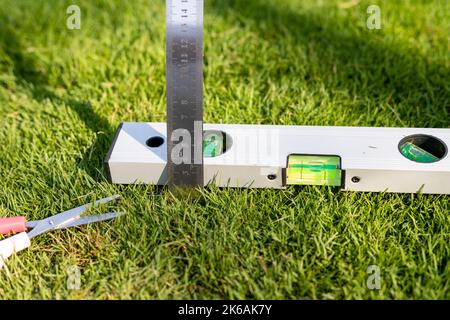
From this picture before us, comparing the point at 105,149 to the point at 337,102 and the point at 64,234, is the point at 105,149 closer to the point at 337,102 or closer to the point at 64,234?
the point at 64,234

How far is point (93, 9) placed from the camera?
14.4ft

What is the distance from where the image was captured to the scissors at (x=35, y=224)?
2471 millimetres

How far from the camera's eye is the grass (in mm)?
2393

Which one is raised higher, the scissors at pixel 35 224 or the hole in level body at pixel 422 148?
the hole in level body at pixel 422 148

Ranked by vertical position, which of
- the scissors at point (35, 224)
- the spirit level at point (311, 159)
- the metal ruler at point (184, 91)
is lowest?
the scissors at point (35, 224)

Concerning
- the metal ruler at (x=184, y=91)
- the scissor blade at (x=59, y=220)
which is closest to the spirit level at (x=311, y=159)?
the metal ruler at (x=184, y=91)

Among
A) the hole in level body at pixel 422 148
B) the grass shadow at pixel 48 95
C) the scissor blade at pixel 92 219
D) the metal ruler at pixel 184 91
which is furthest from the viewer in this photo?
the grass shadow at pixel 48 95

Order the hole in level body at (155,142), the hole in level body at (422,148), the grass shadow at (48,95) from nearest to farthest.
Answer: the hole in level body at (422,148) < the hole in level body at (155,142) < the grass shadow at (48,95)

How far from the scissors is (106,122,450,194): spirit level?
0.24 m

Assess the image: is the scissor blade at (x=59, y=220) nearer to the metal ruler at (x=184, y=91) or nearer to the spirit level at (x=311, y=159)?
the spirit level at (x=311, y=159)

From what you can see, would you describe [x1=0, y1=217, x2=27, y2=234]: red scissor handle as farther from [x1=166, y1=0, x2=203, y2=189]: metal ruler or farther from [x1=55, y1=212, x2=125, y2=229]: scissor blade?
[x1=166, y1=0, x2=203, y2=189]: metal ruler

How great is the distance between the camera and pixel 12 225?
255 centimetres

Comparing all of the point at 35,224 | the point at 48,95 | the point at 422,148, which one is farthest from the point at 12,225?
the point at 422,148

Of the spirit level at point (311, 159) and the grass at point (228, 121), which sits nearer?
the grass at point (228, 121)
